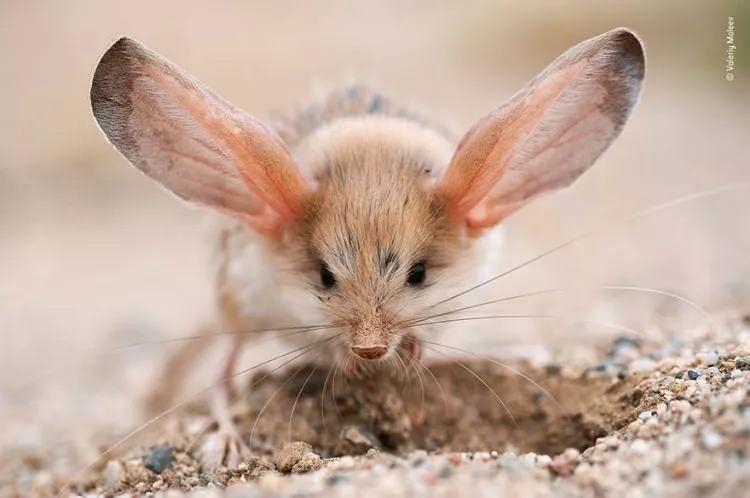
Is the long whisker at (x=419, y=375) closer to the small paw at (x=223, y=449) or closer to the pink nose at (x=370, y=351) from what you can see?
the pink nose at (x=370, y=351)

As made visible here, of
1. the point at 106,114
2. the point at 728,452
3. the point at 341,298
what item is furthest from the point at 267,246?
the point at 728,452

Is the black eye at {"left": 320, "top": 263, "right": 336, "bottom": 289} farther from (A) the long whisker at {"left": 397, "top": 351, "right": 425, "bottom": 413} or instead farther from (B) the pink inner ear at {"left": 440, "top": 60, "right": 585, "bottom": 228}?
(B) the pink inner ear at {"left": 440, "top": 60, "right": 585, "bottom": 228}

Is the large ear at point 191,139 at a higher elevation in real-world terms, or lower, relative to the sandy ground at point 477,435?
higher

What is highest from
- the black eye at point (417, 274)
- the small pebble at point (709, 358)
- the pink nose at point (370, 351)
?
the black eye at point (417, 274)

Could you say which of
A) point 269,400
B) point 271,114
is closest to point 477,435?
point 269,400

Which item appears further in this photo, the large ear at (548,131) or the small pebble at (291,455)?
the large ear at (548,131)

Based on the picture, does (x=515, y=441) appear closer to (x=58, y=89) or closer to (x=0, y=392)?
(x=0, y=392)

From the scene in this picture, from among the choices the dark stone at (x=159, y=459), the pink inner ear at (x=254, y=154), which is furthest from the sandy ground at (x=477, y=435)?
the pink inner ear at (x=254, y=154)

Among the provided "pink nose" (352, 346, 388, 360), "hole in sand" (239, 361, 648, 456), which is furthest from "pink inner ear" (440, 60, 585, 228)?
"pink nose" (352, 346, 388, 360)
